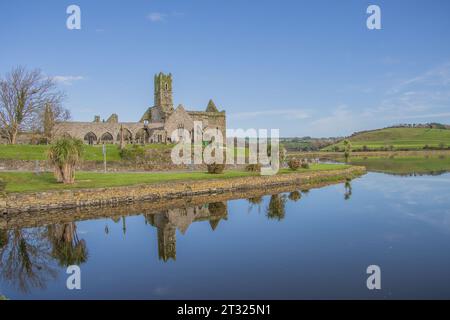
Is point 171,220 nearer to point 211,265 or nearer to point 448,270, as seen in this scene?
point 211,265

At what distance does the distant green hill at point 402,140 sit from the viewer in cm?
10481

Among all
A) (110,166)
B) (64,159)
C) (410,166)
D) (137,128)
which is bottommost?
(410,166)

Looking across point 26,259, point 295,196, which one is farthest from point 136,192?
point 295,196

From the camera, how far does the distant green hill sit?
344 ft

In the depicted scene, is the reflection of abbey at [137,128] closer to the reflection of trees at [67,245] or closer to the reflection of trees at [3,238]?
the reflection of trees at [67,245]

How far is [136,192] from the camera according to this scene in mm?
27297

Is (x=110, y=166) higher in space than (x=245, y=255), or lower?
higher

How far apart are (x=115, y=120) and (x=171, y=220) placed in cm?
4737

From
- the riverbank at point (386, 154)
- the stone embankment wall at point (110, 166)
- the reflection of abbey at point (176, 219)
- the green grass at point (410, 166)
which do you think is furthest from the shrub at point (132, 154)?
the riverbank at point (386, 154)

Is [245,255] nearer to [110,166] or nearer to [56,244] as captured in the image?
[56,244]

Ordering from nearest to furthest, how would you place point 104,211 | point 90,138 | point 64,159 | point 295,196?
point 104,211
point 64,159
point 295,196
point 90,138

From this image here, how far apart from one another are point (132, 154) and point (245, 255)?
1202 inches

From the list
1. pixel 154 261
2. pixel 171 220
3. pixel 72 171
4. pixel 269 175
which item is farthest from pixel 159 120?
pixel 154 261

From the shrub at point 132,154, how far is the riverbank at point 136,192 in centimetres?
1230
